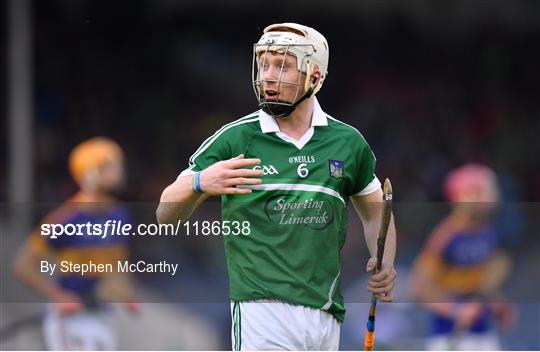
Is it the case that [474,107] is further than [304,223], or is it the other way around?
[474,107]

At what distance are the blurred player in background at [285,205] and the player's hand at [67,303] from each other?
5.37 feet

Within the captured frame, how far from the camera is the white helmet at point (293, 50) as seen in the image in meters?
4.27

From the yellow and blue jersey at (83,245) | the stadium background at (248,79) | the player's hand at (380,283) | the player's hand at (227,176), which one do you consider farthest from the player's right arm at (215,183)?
the stadium background at (248,79)

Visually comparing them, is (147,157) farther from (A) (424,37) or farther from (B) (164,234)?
(B) (164,234)

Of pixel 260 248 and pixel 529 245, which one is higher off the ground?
pixel 529 245

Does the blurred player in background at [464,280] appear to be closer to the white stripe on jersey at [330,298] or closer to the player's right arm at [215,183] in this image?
the white stripe on jersey at [330,298]

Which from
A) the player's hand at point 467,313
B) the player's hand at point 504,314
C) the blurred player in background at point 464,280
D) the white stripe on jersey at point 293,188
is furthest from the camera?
the player's hand at point 467,313

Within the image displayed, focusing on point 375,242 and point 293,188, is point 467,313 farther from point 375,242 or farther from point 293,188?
point 293,188

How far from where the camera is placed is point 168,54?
7387mm

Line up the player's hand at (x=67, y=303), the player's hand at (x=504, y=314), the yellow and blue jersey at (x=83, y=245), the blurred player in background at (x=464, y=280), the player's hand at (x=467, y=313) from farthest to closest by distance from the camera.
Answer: the player's hand at (x=467, y=313) → the player's hand at (x=504, y=314) → the blurred player in background at (x=464, y=280) → the player's hand at (x=67, y=303) → the yellow and blue jersey at (x=83, y=245)

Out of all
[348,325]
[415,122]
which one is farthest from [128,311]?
[415,122]

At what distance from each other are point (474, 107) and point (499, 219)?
1672 millimetres

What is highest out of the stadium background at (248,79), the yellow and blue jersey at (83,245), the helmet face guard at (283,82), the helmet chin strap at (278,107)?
the stadium background at (248,79)

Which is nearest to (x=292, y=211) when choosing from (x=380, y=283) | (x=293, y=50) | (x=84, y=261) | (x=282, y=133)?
(x=282, y=133)
